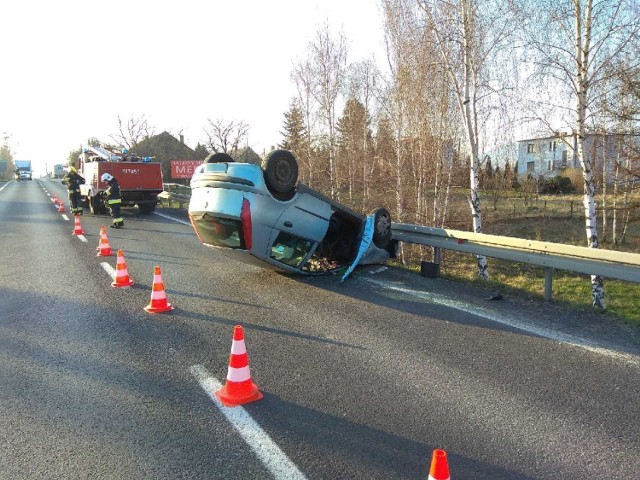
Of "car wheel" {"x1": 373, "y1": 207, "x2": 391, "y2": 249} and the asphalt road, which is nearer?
the asphalt road

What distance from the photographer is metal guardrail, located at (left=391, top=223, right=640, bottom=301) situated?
5133 millimetres

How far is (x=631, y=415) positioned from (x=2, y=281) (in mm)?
8489

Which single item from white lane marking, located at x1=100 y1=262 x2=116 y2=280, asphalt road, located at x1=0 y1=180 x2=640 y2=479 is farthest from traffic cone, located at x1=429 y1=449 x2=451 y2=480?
white lane marking, located at x1=100 y1=262 x2=116 y2=280

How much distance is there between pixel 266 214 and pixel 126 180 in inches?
545

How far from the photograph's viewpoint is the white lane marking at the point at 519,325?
13.5 ft

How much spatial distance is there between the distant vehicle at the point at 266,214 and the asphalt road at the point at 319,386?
0.66 metres

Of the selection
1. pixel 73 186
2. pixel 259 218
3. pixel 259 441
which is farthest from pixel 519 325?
pixel 73 186

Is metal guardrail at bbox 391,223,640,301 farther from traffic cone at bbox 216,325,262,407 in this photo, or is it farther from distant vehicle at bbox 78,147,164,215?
distant vehicle at bbox 78,147,164,215

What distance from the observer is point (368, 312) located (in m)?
5.51

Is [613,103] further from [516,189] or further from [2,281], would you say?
[516,189]

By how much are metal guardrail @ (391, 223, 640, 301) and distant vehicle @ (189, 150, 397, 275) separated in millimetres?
1106

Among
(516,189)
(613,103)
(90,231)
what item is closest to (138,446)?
(613,103)

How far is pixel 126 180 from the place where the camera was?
18234mm

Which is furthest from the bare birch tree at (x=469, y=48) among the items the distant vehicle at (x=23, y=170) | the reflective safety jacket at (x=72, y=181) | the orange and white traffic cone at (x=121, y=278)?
the distant vehicle at (x=23, y=170)
